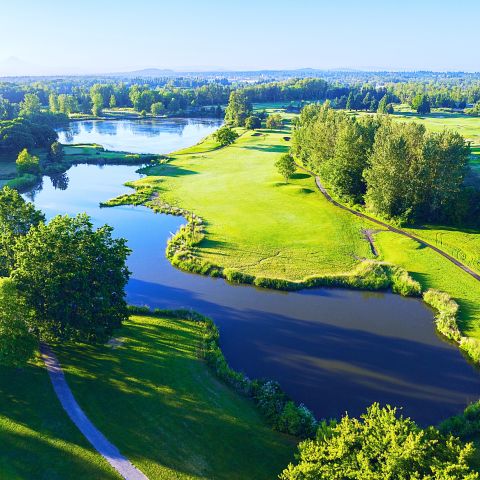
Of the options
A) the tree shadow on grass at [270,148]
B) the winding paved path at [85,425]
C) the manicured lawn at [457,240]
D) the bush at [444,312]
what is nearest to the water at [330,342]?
the bush at [444,312]

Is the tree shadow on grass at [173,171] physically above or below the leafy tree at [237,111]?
below

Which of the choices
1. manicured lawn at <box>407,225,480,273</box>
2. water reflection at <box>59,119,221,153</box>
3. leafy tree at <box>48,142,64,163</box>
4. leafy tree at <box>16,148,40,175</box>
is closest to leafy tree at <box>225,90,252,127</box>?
water reflection at <box>59,119,221,153</box>

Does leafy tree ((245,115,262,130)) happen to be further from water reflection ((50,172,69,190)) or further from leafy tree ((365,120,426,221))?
leafy tree ((365,120,426,221))

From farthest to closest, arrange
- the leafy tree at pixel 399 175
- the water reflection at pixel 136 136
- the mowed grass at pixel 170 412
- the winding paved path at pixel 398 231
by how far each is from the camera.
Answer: the water reflection at pixel 136 136, the leafy tree at pixel 399 175, the winding paved path at pixel 398 231, the mowed grass at pixel 170 412

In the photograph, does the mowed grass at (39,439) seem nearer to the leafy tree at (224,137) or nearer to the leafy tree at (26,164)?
the leafy tree at (26,164)

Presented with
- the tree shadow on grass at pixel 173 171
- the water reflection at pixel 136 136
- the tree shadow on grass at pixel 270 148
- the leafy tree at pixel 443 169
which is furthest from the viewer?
Result: the water reflection at pixel 136 136

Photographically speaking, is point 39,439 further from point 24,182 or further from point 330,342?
point 24,182

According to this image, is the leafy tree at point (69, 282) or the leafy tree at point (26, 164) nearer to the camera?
A: the leafy tree at point (69, 282)
